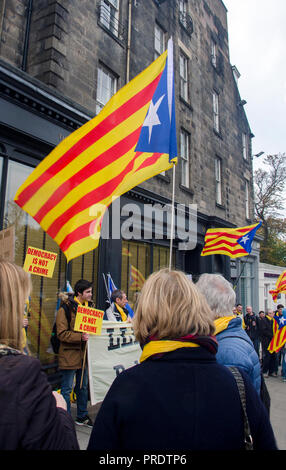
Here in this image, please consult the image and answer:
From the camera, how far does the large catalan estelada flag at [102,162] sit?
378cm

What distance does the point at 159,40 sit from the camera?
1230 centimetres

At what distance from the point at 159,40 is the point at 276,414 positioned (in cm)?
1235

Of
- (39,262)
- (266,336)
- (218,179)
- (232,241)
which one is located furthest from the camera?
(218,179)

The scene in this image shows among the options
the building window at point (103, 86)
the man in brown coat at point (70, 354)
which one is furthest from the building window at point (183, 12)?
the man in brown coat at point (70, 354)

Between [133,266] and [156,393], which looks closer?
[156,393]

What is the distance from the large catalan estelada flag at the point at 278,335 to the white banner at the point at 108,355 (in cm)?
527

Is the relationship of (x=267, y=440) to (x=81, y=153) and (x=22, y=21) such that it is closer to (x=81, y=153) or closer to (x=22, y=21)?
(x=81, y=153)

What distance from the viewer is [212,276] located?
278 cm

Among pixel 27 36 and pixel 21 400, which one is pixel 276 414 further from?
pixel 27 36

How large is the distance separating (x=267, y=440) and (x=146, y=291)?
90cm

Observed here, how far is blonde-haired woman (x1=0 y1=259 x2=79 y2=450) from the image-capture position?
1288 millimetres

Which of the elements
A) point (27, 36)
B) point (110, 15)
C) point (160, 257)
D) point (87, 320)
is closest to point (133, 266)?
point (160, 257)

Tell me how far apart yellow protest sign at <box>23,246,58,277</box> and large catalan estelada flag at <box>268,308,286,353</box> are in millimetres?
7364

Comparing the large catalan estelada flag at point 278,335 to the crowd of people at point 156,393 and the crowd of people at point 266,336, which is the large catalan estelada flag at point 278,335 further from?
the crowd of people at point 156,393
